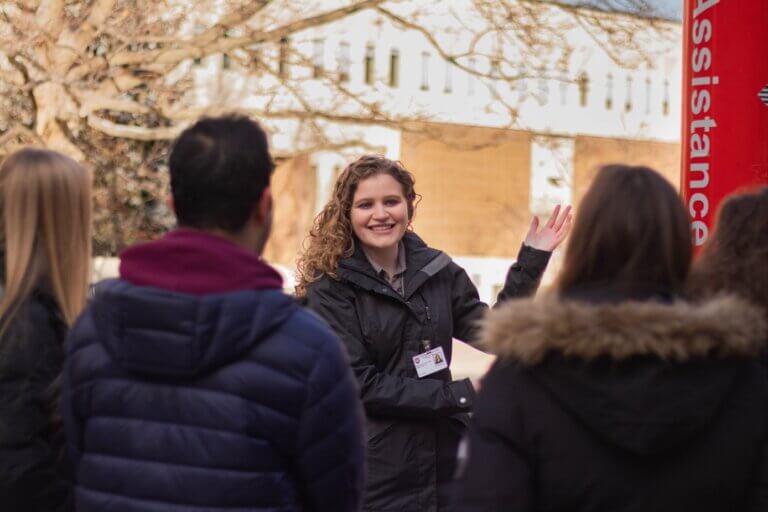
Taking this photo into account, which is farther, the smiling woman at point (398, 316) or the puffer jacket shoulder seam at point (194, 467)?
the smiling woman at point (398, 316)

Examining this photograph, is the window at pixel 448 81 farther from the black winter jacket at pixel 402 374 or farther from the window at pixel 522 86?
the black winter jacket at pixel 402 374

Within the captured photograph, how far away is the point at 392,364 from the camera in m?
4.19

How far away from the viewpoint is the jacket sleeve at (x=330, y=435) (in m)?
2.52

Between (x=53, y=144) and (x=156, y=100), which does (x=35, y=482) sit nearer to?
(x=53, y=144)

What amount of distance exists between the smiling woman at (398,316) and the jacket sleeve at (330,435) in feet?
4.57

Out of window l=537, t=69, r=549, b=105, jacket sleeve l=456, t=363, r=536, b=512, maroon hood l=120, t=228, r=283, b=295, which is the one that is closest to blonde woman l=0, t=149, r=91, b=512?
maroon hood l=120, t=228, r=283, b=295

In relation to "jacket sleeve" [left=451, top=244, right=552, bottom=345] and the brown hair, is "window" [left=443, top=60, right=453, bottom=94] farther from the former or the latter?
the brown hair

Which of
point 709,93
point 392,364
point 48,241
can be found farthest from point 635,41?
point 48,241

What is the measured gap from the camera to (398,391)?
405 centimetres

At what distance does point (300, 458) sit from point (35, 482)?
775 mm

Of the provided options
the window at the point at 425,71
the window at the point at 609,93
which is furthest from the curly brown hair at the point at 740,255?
the window at the point at 609,93

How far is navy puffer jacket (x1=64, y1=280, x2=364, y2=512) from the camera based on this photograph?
2.48 m

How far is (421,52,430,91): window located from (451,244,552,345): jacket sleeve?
2696 cm

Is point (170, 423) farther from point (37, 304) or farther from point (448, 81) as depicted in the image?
point (448, 81)
